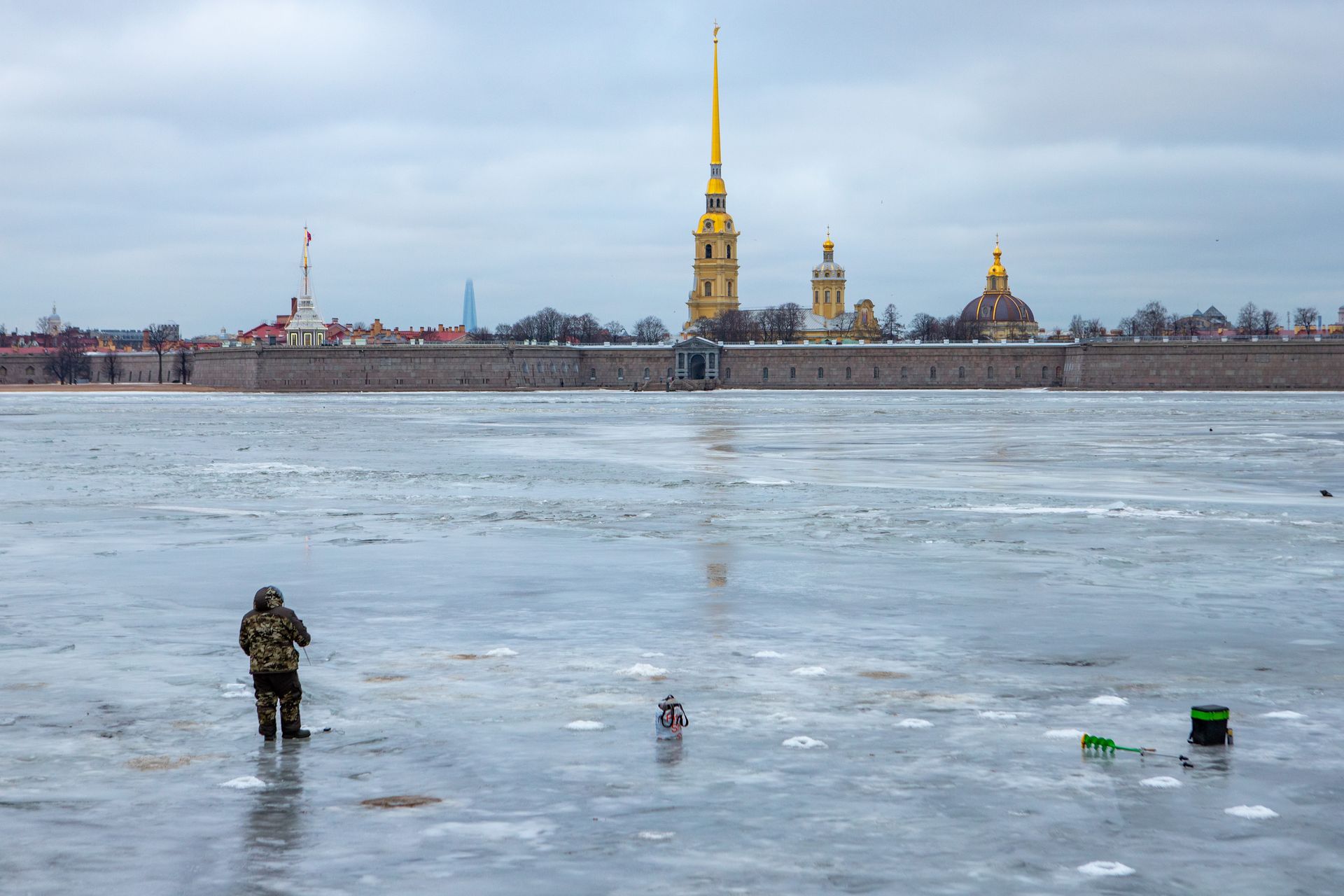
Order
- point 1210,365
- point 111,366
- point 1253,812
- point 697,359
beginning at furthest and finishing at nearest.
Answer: point 111,366 → point 697,359 → point 1210,365 → point 1253,812

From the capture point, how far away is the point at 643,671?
9.90 m

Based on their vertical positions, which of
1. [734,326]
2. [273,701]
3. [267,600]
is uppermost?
[734,326]

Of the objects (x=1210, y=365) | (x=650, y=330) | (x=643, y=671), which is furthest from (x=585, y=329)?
(x=643, y=671)

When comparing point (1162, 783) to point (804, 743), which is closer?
point (1162, 783)

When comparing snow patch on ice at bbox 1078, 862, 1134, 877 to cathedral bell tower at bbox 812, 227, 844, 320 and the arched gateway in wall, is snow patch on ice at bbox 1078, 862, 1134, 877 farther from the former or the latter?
cathedral bell tower at bbox 812, 227, 844, 320

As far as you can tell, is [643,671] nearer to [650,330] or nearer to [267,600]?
[267,600]

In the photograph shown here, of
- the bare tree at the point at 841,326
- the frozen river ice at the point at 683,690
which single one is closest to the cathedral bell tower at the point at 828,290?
the bare tree at the point at 841,326

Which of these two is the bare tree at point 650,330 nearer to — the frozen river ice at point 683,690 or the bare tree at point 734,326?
the bare tree at point 734,326

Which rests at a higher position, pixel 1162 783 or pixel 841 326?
pixel 841 326

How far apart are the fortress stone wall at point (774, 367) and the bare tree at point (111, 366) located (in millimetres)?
27301

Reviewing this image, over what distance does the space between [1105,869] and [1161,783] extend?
1.38 m

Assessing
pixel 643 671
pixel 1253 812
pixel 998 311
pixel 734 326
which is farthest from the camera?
pixel 998 311

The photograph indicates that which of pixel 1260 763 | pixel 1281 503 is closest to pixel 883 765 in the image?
pixel 1260 763

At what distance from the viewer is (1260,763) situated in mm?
7605
